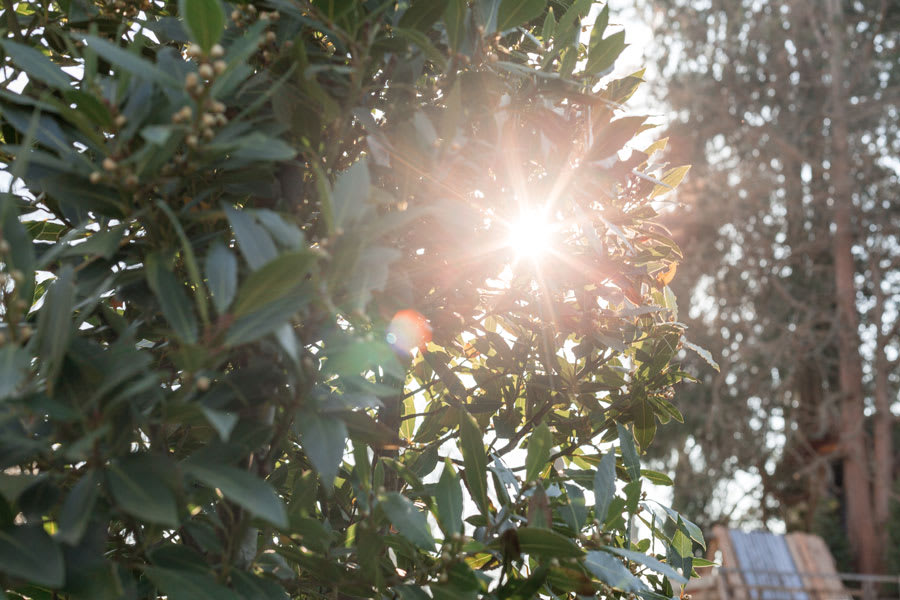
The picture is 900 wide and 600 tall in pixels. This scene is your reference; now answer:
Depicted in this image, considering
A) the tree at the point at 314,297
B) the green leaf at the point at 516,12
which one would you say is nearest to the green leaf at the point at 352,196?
the tree at the point at 314,297

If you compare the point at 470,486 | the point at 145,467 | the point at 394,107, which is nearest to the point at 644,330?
the point at 470,486

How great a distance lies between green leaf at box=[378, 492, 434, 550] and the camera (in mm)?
862

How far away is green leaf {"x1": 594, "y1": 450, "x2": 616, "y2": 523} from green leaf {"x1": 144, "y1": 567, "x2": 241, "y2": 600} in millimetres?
487

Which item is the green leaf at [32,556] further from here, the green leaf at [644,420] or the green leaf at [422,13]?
the green leaf at [644,420]

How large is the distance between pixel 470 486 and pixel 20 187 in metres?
0.73

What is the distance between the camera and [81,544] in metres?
0.76

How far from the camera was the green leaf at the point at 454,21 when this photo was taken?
0.87 m

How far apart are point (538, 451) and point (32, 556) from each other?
22.3 inches

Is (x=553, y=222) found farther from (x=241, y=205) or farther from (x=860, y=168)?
(x=860, y=168)

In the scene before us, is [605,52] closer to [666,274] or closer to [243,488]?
[666,274]

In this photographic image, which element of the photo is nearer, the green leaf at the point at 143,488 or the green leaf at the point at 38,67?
the green leaf at the point at 143,488

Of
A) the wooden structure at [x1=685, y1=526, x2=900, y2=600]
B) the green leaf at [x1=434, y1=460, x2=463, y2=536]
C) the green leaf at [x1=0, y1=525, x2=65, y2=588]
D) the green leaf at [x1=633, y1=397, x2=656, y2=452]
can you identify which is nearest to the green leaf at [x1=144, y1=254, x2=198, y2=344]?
the green leaf at [x1=0, y1=525, x2=65, y2=588]

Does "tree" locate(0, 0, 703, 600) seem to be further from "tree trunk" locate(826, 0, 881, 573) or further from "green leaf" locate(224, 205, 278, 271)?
"tree trunk" locate(826, 0, 881, 573)

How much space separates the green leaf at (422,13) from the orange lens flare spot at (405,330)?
364 mm
